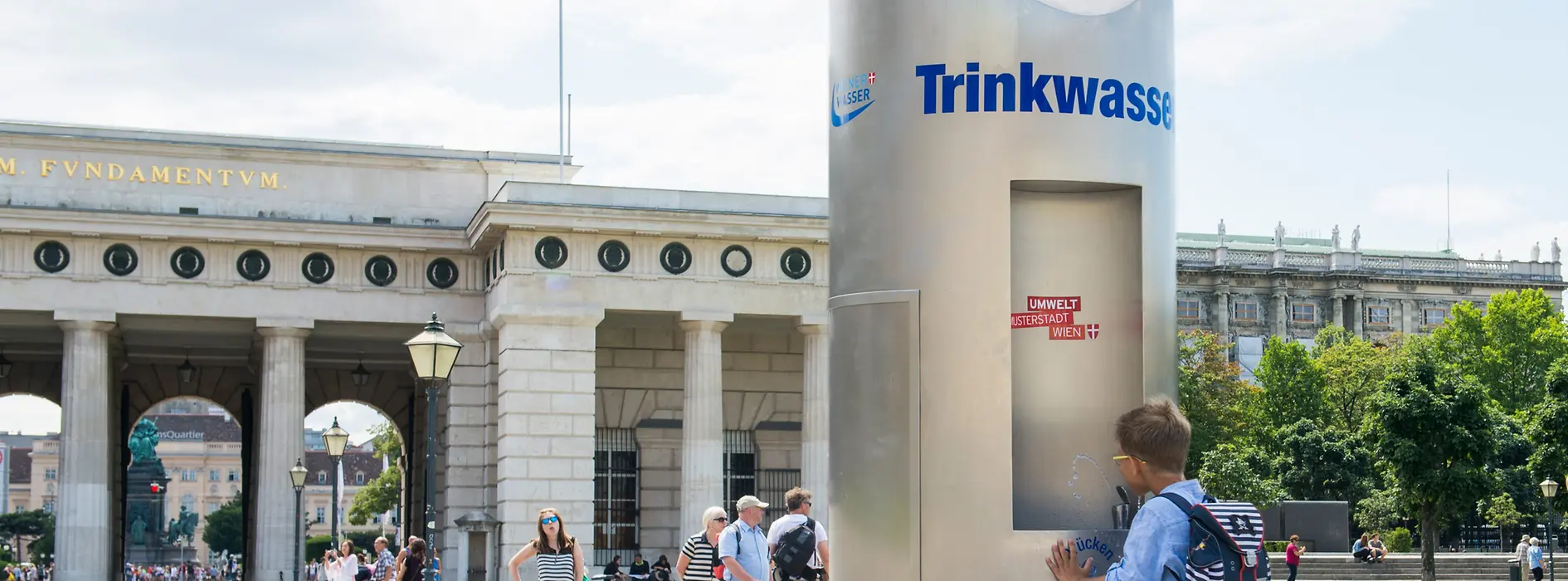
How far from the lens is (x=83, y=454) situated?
47781 mm

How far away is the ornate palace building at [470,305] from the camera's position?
155 feet

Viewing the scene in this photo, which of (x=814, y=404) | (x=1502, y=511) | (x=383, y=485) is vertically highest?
(x=814, y=404)

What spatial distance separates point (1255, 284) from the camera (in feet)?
399

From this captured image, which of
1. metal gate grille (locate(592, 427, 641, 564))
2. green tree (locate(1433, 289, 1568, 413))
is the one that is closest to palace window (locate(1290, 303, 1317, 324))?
green tree (locate(1433, 289, 1568, 413))

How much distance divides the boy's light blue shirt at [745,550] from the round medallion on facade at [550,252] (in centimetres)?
3075

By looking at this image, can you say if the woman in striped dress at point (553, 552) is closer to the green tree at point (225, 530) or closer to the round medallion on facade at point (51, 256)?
the round medallion on facade at point (51, 256)

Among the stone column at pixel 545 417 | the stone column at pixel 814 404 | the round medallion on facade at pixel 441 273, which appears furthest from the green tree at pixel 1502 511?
the round medallion on facade at pixel 441 273

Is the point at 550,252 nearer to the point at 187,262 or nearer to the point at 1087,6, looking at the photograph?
the point at 187,262

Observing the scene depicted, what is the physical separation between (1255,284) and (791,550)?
109m

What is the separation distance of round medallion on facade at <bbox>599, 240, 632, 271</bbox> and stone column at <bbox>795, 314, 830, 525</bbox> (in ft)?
16.3

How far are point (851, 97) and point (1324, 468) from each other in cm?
7019

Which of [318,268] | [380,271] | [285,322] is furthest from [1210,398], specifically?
[285,322]

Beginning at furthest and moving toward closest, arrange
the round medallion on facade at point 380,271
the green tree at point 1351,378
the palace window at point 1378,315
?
the palace window at point 1378,315 < the green tree at point 1351,378 < the round medallion on facade at point 380,271

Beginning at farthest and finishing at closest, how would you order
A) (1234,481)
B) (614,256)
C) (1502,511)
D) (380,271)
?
(1502,511), (1234,481), (380,271), (614,256)
